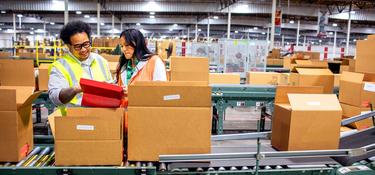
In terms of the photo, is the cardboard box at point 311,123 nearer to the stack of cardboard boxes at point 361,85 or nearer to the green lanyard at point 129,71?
the green lanyard at point 129,71

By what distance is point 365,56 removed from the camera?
4.04 metres

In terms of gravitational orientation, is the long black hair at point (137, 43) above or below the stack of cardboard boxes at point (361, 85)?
above

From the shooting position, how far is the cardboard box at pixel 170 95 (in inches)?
70.5

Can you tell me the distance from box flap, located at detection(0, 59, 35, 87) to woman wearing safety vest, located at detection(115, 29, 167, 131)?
10.4ft

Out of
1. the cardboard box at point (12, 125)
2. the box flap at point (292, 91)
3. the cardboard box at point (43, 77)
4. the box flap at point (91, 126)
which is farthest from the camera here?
the cardboard box at point (43, 77)

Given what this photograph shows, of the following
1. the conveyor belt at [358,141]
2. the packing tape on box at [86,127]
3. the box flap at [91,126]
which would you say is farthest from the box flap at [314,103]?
the packing tape on box at [86,127]

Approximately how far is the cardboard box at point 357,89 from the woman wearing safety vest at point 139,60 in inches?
112

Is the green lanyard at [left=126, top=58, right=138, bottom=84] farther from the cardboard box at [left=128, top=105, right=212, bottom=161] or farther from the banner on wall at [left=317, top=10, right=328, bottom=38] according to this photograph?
the banner on wall at [left=317, top=10, right=328, bottom=38]

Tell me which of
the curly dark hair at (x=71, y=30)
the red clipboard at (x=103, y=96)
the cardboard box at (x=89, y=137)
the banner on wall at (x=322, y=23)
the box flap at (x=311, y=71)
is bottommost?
the cardboard box at (x=89, y=137)

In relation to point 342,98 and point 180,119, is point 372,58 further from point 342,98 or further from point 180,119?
point 180,119

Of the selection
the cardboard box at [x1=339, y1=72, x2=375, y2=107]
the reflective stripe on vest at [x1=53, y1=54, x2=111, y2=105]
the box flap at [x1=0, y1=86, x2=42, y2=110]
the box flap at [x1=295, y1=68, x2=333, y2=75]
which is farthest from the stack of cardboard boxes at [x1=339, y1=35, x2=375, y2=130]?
the box flap at [x1=0, y1=86, x2=42, y2=110]

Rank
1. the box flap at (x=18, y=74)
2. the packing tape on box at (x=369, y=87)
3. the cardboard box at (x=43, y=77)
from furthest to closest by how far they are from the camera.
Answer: the cardboard box at (x=43, y=77)
the box flap at (x=18, y=74)
the packing tape on box at (x=369, y=87)

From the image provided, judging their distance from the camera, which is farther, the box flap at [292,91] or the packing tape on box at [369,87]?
the packing tape on box at [369,87]

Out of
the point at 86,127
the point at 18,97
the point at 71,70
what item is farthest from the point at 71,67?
the point at 86,127
